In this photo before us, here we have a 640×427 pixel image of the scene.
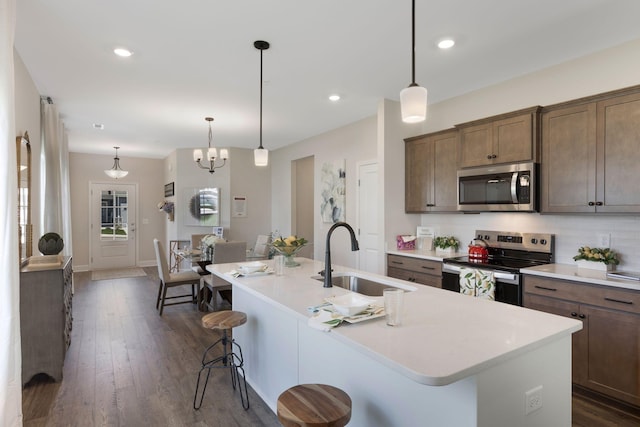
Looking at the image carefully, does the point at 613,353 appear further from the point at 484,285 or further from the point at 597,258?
the point at 484,285

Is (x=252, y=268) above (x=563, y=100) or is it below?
below

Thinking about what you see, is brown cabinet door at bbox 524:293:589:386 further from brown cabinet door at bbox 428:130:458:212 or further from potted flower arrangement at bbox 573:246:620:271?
brown cabinet door at bbox 428:130:458:212

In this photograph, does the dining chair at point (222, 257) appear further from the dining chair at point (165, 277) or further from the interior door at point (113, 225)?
the interior door at point (113, 225)

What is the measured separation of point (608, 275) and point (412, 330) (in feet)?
6.87

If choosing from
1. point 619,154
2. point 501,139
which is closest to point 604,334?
point 619,154

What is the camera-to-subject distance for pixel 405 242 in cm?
437

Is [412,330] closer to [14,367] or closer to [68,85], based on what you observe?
[14,367]

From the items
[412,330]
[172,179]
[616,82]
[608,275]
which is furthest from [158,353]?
[172,179]

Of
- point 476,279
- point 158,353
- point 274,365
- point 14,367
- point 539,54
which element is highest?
point 539,54

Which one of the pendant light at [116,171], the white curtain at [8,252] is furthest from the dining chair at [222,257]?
the pendant light at [116,171]

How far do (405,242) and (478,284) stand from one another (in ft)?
5.08

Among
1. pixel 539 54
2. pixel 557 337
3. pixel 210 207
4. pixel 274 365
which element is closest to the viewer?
pixel 557 337

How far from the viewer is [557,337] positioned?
145cm

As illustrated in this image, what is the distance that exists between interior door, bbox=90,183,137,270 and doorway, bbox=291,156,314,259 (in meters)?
4.37
